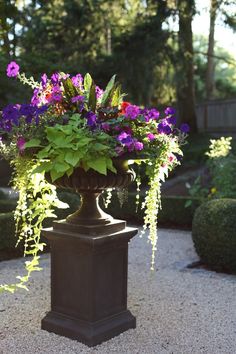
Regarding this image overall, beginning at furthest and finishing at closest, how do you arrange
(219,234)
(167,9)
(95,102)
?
1. (167,9)
2. (219,234)
3. (95,102)

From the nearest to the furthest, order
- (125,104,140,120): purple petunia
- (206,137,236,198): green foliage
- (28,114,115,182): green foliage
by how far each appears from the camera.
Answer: (28,114,115,182): green foliage < (125,104,140,120): purple petunia < (206,137,236,198): green foliage

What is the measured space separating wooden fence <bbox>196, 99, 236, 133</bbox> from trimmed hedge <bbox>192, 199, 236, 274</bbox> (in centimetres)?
1259

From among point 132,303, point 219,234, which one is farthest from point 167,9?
point 132,303

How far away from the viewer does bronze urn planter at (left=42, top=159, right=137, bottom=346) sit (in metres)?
3.35

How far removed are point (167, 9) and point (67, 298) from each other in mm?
11302

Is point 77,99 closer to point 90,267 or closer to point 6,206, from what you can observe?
point 90,267

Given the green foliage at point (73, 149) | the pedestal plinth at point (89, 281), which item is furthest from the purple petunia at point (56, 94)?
the pedestal plinth at point (89, 281)

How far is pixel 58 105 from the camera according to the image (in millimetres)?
3432

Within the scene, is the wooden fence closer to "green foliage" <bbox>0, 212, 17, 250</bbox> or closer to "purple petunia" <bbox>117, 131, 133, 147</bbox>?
"green foliage" <bbox>0, 212, 17, 250</bbox>

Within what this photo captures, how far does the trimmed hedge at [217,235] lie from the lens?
17.6 feet

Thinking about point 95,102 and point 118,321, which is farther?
point 118,321

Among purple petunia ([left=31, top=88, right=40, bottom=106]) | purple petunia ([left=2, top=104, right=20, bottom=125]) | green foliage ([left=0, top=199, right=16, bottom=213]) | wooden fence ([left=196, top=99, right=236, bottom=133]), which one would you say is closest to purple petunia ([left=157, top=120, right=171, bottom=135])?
purple petunia ([left=31, top=88, right=40, bottom=106])

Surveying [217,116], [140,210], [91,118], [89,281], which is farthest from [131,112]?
[217,116]

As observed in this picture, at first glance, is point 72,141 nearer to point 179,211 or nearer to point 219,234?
point 219,234
